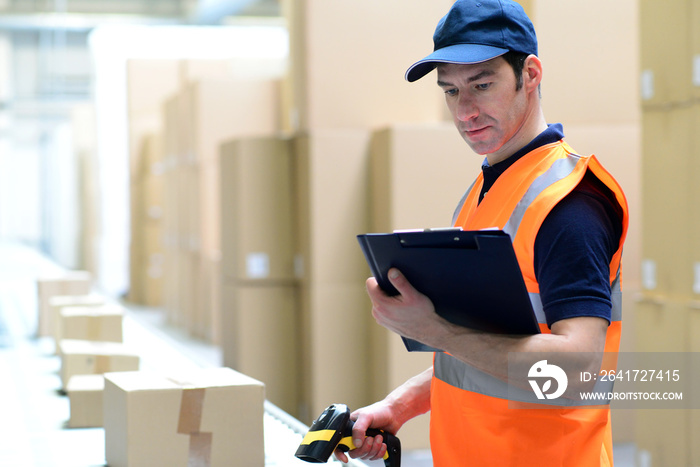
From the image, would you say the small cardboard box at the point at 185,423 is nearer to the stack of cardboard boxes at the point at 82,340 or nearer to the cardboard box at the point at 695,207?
the stack of cardboard boxes at the point at 82,340

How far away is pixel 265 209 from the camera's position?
451 cm

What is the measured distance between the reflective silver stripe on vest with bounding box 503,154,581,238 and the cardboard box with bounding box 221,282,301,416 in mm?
3486

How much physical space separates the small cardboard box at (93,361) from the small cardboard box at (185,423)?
29.7 inches

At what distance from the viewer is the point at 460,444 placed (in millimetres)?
1198

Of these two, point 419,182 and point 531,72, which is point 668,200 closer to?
point 419,182

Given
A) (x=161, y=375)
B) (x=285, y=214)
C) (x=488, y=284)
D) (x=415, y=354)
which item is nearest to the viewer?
(x=488, y=284)

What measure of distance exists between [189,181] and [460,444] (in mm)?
6133

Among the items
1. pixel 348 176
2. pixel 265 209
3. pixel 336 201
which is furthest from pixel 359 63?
pixel 265 209

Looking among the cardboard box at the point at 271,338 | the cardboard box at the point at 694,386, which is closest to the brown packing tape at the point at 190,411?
the cardboard box at the point at 694,386

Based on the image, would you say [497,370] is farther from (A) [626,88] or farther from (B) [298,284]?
(B) [298,284]

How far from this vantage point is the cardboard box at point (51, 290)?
11.6 feet

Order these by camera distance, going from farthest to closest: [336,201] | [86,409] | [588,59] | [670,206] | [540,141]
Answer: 1. [336,201]
2. [588,59]
3. [670,206]
4. [86,409]
5. [540,141]

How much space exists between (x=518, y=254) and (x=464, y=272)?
8 centimetres

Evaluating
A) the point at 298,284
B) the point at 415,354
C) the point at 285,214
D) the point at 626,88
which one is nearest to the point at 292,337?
the point at 298,284
